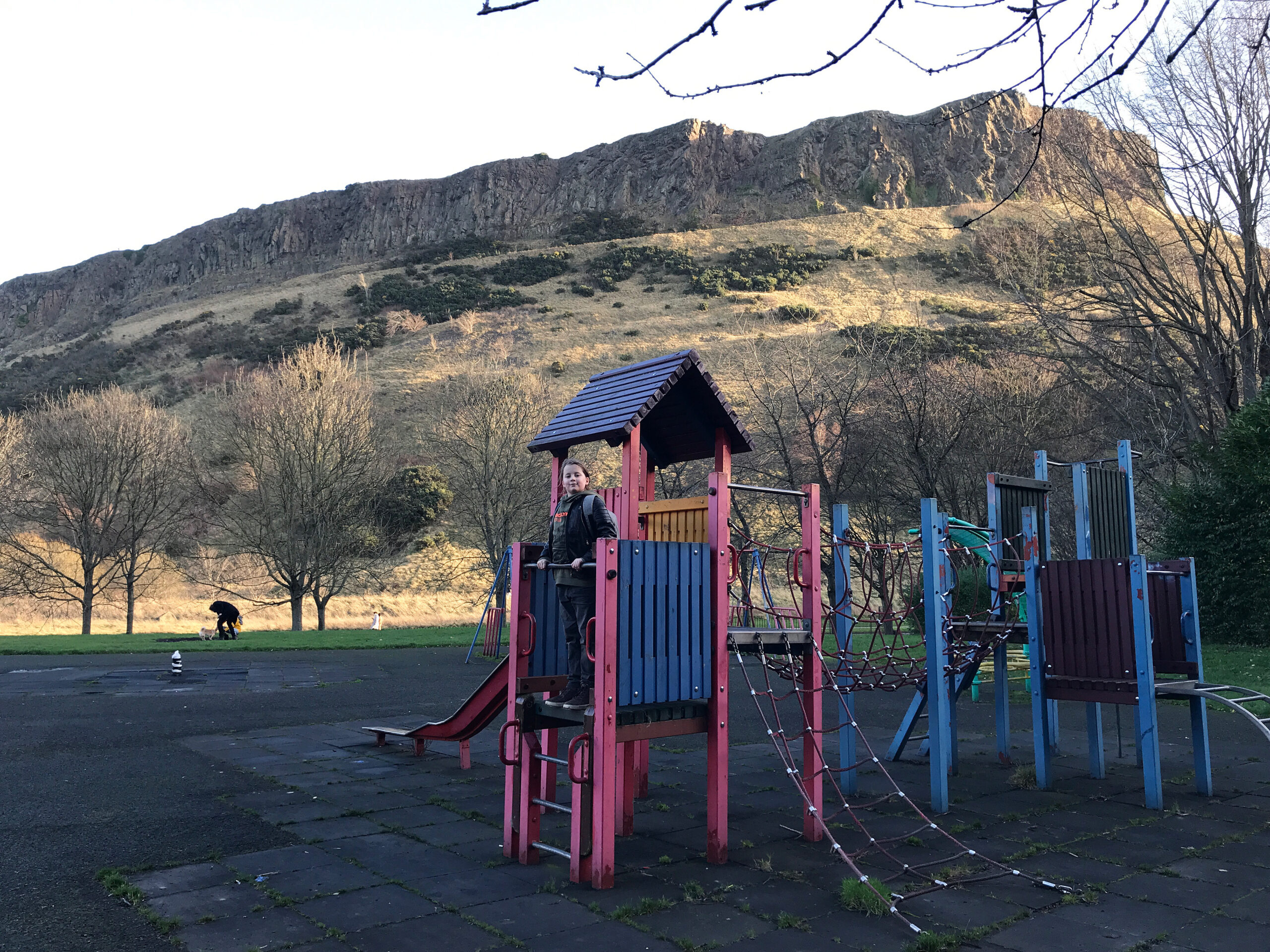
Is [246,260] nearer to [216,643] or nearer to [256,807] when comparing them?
[216,643]

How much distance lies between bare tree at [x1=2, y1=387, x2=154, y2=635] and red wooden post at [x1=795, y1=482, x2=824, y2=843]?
2647cm

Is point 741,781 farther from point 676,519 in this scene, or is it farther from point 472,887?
point 472,887

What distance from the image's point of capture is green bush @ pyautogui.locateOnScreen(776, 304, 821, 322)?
5669 cm

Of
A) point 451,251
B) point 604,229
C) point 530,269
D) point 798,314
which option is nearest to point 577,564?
point 798,314

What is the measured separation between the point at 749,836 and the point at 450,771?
347 centimetres

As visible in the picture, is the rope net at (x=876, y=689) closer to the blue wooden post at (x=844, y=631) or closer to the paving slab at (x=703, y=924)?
the blue wooden post at (x=844, y=631)

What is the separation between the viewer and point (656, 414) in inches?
290

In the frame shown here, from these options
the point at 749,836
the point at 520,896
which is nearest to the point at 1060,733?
the point at 749,836

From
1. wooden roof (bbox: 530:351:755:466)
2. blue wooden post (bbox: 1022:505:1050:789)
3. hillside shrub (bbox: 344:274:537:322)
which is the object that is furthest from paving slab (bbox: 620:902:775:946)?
hillside shrub (bbox: 344:274:537:322)

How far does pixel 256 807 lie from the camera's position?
693 cm

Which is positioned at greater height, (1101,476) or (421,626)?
(1101,476)

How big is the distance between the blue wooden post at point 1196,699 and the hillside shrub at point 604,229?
78354 mm

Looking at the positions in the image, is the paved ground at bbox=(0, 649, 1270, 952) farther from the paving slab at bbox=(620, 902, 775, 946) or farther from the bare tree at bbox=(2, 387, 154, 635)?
the bare tree at bbox=(2, 387, 154, 635)

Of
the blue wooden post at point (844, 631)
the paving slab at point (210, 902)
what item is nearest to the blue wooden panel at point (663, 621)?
the blue wooden post at point (844, 631)
